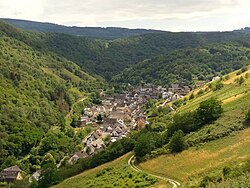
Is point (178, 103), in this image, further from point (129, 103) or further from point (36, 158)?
point (129, 103)

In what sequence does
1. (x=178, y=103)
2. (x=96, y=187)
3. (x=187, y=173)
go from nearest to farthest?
(x=187, y=173) < (x=96, y=187) < (x=178, y=103)

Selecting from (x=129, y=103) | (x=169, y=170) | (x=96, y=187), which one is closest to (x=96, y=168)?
(x=96, y=187)

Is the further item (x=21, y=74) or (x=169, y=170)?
(x=21, y=74)

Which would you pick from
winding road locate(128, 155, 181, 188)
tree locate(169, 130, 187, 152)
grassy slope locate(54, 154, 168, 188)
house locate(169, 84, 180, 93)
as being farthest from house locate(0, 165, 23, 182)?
house locate(169, 84, 180, 93)

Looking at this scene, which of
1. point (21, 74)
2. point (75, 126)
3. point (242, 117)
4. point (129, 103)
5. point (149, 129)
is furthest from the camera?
point (129, 103)

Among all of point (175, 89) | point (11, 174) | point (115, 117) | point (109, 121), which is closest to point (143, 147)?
point (11, 174)

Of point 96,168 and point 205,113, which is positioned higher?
point 205,113

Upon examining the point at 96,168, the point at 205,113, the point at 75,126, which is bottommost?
the point at 75,126
